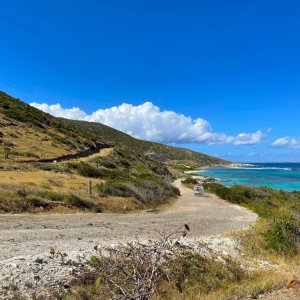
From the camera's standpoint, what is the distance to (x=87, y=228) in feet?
54.9

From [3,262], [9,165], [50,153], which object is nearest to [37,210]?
[3,262]

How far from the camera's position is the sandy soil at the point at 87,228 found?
12.5m

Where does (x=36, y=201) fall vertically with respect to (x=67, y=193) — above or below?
below

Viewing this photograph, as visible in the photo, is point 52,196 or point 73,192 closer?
point 52,196

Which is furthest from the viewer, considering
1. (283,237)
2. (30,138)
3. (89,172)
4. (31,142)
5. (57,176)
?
(30,138)

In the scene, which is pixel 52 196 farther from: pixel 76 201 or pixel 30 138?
pixel 30 138

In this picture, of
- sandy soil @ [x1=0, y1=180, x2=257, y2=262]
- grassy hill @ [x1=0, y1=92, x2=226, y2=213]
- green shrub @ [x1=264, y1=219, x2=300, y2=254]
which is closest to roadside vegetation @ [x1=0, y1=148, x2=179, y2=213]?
grassy hill @ [x1=0, y1=92, x2=226, y2=213]

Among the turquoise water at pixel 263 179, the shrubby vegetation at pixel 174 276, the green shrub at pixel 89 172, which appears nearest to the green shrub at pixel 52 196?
the shrubby vegetation at pixel 174 276

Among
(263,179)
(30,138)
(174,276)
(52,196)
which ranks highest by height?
(30,138)

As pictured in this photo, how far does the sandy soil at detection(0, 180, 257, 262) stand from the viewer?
1247 centimetres

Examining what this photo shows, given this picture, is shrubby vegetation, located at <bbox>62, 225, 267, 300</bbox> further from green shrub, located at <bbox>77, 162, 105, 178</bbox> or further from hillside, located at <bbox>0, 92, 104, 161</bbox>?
hillside, located at <bbox>0, 92, 104, 161</bbox>

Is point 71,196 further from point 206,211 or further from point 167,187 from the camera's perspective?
point 167,187

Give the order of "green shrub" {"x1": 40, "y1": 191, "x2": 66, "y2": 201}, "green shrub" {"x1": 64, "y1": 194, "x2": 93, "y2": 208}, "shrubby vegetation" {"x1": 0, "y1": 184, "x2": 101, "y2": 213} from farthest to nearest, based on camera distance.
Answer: "green shrub" {"x1": 64, "y1": 194, "x2": 93, "y2": 208}
"green shrub" {"x1": 40, "y1": 191, "x2": 66, "y2": 201}
"shrubby vegetation" {"x1": 0, "y1": 184, "x2": 101, "y2": 213}

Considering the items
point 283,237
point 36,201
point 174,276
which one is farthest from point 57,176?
point 174,276
